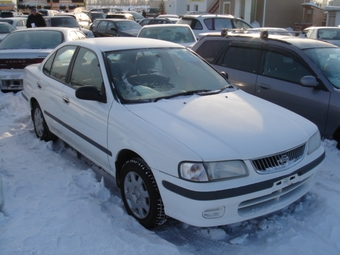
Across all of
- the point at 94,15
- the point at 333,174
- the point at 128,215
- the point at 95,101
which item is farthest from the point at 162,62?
the point at 94,15

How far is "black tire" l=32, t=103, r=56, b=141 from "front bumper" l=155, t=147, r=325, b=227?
2.86 meters

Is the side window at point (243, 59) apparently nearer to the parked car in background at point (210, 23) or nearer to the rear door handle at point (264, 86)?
the rear door handle at point (264, 86)

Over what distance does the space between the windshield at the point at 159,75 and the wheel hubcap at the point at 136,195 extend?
2.64 ft

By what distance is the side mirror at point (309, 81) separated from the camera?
17.3 ft

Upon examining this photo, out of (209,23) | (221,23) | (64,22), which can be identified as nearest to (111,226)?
(209,23)

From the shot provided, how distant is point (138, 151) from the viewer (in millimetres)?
3469

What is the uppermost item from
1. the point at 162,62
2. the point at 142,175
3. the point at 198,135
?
the point at 162,62

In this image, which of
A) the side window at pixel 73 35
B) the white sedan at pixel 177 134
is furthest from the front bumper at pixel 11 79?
the white sedan at pixel 177 134

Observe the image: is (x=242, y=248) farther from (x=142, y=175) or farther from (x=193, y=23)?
(x=193, y=23)

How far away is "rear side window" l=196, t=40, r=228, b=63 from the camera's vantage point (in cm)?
689

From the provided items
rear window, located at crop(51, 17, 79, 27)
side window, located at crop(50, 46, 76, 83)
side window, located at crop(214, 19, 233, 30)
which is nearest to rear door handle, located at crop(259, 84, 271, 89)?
side window, located at crop(50, 46, 76, 83)

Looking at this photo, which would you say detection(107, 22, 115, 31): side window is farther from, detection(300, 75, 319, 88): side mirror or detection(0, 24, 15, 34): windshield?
detection(300, 75, 319, 88): side mirror

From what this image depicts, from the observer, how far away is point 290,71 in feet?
19.0

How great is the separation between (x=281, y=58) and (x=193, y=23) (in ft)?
31.9
